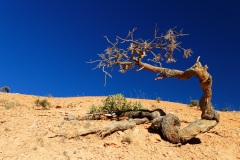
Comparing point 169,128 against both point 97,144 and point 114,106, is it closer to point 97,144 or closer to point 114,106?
point 97,144

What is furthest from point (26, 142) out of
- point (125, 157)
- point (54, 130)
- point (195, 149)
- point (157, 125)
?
point (195, 149)

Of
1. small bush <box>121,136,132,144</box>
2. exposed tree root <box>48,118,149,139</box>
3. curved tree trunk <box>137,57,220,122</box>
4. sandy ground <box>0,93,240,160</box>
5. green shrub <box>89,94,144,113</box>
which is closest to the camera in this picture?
sandy ground <box>0,93,240,160</box>

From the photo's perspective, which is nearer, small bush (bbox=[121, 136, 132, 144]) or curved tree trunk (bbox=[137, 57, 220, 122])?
small bush (bbox=[121, 136, 132, 144])

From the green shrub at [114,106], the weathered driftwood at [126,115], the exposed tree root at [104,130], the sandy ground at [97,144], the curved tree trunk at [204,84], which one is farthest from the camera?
the green shrub at [114,106]

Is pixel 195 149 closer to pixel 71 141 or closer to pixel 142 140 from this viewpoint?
pixel 142 140

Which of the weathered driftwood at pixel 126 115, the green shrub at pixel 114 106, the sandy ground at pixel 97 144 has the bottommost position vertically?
the sandy ground at pixel 97 144

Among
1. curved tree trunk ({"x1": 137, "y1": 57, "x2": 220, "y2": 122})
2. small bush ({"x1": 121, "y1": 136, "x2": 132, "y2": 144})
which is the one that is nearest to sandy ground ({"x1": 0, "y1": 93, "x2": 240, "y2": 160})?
small bush ({"x1": 121, "y1": 136, "x2": 132, "y2": 144})

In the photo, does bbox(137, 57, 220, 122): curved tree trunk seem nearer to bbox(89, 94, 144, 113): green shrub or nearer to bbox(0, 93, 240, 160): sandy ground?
bbox(0, 93, 240, 160): sandy ground

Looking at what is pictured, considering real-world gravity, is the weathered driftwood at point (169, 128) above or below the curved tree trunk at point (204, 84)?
below

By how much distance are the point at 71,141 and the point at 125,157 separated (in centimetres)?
162

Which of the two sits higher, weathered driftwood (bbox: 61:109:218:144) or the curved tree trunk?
the curved tree trunk

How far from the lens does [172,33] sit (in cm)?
1139

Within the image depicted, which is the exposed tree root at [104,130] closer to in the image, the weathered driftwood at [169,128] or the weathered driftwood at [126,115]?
the weathered driftwood at [169,128]

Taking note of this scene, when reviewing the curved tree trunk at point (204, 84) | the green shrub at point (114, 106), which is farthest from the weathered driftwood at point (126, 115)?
the curved tree trunk at point (204, 84)
